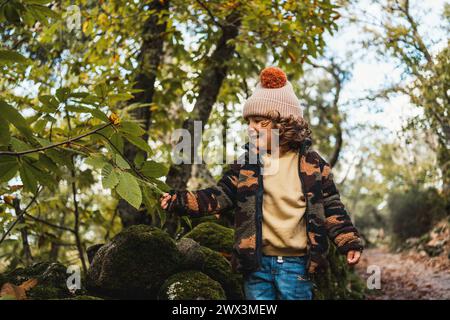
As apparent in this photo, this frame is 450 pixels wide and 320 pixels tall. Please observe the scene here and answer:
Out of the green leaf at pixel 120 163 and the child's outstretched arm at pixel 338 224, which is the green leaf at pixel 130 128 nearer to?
the green leaf at pixel 120 163

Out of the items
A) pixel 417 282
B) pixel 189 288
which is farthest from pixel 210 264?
pixel 417 282

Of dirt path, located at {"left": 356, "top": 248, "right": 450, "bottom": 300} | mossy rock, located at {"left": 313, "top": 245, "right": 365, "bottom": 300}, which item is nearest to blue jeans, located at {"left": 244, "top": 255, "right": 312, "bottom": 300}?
mossy rock, located at {"left": 313, "top": 245, "right": 365, "bottom": 300}

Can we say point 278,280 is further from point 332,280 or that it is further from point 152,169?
point 332,280

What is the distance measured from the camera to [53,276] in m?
2.76

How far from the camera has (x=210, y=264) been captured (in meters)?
3.16

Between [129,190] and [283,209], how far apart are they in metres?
1.02

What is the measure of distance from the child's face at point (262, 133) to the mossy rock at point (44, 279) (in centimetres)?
155

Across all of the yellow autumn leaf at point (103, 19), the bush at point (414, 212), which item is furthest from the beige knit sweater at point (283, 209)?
the bush at point (414, 212)

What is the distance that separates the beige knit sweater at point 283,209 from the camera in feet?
7.57

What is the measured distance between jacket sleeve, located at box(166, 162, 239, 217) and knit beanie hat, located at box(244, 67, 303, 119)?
36cm

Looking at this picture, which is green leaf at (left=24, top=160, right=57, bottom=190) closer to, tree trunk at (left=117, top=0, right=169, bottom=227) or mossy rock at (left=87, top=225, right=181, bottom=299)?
mossy rock at (left=87, top=225, right=181, bottom=299)

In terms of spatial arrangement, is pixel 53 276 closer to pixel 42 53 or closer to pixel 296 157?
pixel 296 157

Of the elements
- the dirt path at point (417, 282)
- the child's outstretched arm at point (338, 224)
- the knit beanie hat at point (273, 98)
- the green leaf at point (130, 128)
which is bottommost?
the dirt path at point (417, 282)
